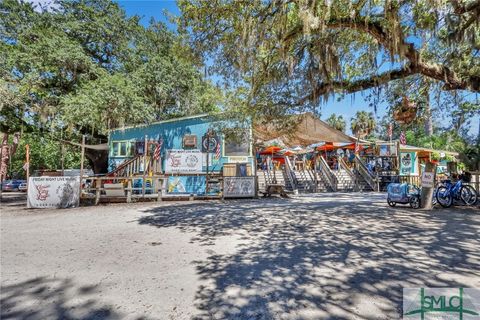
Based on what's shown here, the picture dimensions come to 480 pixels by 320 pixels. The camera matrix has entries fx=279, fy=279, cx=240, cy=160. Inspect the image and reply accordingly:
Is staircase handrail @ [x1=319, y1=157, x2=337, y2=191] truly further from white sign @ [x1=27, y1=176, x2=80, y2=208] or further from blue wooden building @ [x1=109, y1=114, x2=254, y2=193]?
white sign @ [x1=27, y1=176, x2=80, y2=208]

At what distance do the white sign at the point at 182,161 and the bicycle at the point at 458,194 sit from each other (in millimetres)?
10046

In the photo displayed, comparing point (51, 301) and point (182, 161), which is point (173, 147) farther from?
point (51, 301)

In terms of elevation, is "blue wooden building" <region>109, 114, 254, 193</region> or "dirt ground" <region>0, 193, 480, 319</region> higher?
"blue wooden building" <region>109, 114, 254, 193</region>

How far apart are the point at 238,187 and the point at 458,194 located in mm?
8225

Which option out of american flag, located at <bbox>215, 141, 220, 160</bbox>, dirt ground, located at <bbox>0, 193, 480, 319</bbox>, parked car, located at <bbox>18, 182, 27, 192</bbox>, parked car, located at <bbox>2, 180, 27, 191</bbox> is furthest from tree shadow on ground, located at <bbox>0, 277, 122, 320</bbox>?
parked car, located at <bbox>2, 180, 27, 191</bbox>

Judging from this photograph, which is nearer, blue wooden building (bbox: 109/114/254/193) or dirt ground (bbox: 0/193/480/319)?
dirt ground (bbox: 0/193/480/319)

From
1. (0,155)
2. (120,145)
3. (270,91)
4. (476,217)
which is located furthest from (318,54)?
(0,155)

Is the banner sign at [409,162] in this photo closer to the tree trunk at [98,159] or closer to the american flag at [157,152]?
the american flag at [157,152]

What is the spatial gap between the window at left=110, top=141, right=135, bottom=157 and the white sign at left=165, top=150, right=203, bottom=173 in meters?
3.70

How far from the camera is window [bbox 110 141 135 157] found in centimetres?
1622

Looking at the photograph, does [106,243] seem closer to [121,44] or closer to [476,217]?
[476,217]

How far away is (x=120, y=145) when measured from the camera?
1641cm

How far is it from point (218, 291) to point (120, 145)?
1487 centimetres

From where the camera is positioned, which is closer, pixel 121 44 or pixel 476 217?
pixel 476 217
